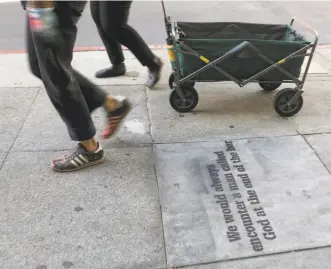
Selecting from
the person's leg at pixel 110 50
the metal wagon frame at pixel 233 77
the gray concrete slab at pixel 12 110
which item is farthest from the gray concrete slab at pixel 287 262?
the person's leg at pixel 110 50

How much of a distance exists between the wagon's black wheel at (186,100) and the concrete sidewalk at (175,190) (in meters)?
0.09

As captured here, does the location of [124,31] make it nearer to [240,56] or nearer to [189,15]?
[240,56]

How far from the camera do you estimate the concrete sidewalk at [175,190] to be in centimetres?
216

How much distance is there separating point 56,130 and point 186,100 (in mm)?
1105

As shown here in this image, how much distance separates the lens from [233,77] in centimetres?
331

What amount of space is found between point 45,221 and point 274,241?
51.5 inches

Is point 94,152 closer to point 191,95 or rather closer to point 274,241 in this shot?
point 191,95

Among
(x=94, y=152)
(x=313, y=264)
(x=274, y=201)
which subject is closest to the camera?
(x=313, y=264)

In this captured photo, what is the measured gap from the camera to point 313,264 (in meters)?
2.10

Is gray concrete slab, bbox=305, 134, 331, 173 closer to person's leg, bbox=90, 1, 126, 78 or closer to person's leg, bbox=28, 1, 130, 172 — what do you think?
person's leg, bbox=28, 1, 130, 172

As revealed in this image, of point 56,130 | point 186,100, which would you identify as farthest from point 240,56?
point 56,130

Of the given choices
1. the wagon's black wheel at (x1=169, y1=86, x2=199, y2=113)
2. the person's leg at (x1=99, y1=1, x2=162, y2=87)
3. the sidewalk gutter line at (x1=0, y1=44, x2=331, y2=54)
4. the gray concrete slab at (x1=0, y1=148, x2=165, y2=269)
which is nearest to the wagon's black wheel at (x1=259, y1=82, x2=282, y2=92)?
the wagon's black wheel at (x1=169, y1=86, x2=199, y2=113)

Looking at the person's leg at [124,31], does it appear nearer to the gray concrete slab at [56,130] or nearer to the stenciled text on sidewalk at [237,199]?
the gray concrete slab at [56,130]

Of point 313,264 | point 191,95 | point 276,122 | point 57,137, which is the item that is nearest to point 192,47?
point 191,95
